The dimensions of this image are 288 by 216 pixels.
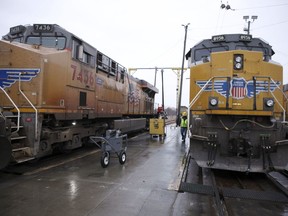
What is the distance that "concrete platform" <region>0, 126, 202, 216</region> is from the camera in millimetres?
4664

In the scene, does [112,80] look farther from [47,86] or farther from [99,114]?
[47,86]

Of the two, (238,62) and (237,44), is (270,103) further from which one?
(237,44)

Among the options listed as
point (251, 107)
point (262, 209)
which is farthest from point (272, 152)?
point (262, 209)

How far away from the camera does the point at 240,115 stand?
7027 millimetres

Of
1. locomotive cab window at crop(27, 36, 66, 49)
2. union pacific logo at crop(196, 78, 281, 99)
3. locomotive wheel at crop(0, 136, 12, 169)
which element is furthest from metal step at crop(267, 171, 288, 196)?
locomotive cab window at crop(27, 36, 66, 49)

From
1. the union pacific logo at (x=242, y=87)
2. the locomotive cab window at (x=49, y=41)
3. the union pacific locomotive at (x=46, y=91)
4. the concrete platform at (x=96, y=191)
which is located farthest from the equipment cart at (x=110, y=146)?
the union pacific logo at (x=242, y=87)

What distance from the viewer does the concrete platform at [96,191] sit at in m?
4.66

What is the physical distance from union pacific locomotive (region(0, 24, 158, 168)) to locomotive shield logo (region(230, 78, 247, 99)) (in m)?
4.69

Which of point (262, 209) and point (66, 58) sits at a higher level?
point (66, 58)

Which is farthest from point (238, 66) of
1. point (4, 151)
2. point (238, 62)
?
point (4, 151)

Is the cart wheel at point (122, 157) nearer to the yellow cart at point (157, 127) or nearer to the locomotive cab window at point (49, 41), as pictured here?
the locomotive cab window at point (49, 41)

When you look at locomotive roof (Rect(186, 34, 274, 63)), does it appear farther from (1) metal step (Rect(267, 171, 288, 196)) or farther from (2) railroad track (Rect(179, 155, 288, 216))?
(2) railroad track (Rect(179, 155, 288, 216))

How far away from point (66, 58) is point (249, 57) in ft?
16.7

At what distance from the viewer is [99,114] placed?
1086cm
